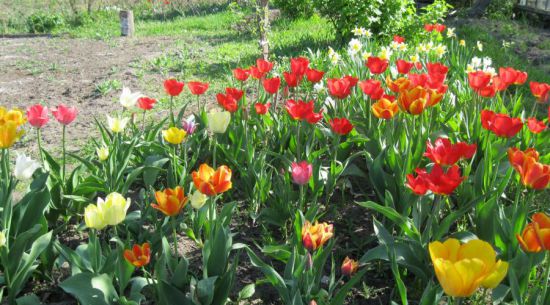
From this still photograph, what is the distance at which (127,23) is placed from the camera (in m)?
8.58

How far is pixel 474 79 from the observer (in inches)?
93.6

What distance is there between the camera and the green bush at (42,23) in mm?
9852

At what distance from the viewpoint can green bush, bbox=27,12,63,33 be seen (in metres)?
Result: 9.85

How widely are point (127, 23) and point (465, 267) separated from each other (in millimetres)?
8323

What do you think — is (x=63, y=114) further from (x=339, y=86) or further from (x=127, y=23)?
(x=127, y=23)

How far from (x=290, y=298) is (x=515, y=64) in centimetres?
472

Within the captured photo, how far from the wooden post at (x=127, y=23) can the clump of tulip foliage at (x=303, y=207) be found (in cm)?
563

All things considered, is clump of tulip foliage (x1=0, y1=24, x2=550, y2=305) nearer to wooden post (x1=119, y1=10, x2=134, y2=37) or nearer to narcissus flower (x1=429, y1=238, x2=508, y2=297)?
narcissus flower (x1=429, y1=238, x2=508, y2=297)

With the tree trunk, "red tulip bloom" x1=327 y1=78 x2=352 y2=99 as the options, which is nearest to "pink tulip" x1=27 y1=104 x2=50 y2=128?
"red tulip bloom" x1=327 y1=78 x2=352 y2=99

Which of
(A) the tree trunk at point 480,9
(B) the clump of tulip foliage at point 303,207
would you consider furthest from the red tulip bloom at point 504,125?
(A) the tree trunk at point 480,9

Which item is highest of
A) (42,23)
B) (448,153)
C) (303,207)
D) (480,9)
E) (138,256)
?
(448,153)

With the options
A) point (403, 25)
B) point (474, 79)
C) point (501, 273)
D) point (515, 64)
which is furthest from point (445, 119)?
point (403, 25)

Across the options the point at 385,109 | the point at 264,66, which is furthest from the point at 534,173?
the point at 264,66

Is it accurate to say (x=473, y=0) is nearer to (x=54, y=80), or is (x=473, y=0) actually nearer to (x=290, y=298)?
(x=54, y=80)
